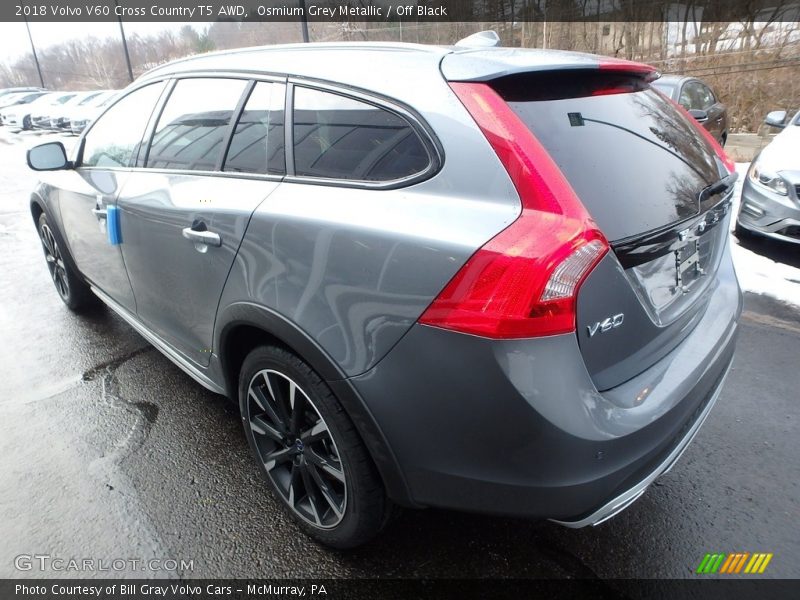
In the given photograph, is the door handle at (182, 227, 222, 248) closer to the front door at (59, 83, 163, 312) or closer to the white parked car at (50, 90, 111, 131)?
the front door at (59, 83, 163, 312)

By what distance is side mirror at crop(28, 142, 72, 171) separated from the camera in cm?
344

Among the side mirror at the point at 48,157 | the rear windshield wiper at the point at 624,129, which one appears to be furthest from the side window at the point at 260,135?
the side mirror at the point at 48,157

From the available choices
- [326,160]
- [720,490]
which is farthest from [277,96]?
[720,490]

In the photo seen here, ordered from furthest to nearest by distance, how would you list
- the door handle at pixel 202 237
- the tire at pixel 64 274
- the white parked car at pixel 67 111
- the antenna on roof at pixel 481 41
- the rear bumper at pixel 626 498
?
the white parked car at pixel 67 111 < the tire at pixel 64 274 < the door handle at pixel 202 237 < the antenna on roof at pixel 481 41 < the rear bumper at pixel 626 498

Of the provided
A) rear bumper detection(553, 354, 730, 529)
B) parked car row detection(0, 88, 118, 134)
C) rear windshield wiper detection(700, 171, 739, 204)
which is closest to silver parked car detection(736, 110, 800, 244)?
rear windshield wiper detection(700, 171, 739, 204)

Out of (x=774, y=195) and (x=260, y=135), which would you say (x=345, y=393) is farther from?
(x=774, y=195)

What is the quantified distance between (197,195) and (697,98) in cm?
926

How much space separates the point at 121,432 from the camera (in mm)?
2852

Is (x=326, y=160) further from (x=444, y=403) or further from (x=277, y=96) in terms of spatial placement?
(x=444, y=403)

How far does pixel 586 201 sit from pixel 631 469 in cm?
80

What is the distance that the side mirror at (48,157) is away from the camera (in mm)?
3440

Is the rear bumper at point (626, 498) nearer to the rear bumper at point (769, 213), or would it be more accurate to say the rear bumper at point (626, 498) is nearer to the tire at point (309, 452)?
the tire at point (309, 452)

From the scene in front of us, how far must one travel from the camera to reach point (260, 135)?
2107 millimetres

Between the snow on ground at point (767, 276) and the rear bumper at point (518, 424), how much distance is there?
319 centimetres
